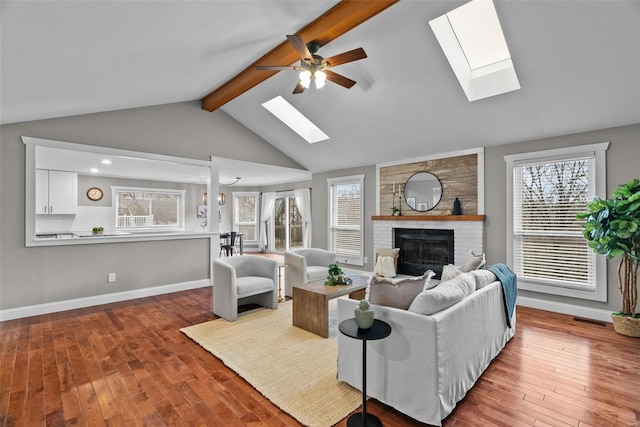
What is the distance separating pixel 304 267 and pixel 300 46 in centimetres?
290

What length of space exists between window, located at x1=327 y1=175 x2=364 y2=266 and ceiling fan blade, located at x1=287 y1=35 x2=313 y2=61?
3745mm

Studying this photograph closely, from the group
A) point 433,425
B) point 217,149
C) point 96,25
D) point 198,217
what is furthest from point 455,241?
point 198,217

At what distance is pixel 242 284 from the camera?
385 centimetres

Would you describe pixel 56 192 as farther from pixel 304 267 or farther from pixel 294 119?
pixel 304 267

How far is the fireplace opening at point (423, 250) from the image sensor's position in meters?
5.22

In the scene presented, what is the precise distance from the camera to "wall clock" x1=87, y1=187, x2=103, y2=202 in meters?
7.28

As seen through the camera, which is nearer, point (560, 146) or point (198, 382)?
point (198, 382)

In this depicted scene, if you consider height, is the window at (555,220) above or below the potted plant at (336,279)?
above

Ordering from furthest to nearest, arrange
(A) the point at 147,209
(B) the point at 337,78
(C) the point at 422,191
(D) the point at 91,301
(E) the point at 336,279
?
(A) the point at 147,209 → (C) the point at 422,191 → (D) the point at 91,301 → (E) the point at 336,279 → (B) the point at 337,78

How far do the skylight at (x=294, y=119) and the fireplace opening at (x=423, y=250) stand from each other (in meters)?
2.45

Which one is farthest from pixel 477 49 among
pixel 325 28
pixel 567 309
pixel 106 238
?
pixel 106 238

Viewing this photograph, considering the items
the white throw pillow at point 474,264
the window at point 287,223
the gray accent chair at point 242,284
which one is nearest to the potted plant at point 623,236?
the white throw pillow at point 474,264

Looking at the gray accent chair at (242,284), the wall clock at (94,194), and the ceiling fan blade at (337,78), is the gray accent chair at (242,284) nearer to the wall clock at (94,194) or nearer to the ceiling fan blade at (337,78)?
the ceiling fan blade at (337,78)

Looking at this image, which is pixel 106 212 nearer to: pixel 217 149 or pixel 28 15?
pixel 217 149
